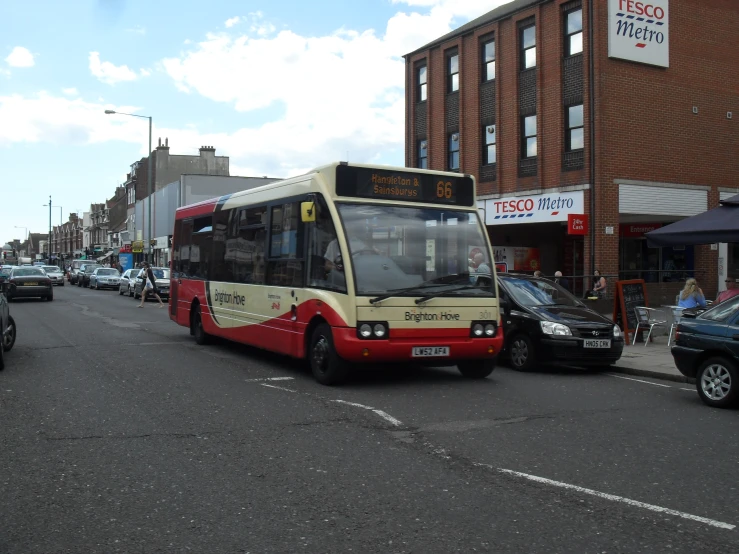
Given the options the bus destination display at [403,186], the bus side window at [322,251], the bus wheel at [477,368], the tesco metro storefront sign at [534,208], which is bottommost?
the bus wheel at [477,368]

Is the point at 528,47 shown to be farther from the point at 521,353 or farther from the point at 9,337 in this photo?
the point at 9,337

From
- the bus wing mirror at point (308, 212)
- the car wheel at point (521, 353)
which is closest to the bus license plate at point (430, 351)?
the bus wing mirror at point (308, 212)

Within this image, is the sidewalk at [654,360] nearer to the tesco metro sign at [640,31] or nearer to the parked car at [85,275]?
the tesco metro sign at [640,31]

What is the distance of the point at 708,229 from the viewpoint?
42.5 feet

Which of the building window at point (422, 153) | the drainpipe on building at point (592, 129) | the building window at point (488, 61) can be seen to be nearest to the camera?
the drainpipe on building at point (592, 129)

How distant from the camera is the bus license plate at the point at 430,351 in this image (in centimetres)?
948

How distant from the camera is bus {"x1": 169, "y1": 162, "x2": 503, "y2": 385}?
30.5 feet

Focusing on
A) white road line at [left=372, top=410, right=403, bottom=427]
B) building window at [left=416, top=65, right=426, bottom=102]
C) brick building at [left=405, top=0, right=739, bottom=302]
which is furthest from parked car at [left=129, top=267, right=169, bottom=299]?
white road line at [left=372, top=410, right=403, bottom=427]

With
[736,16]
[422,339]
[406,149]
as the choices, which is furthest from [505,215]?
[422,339]

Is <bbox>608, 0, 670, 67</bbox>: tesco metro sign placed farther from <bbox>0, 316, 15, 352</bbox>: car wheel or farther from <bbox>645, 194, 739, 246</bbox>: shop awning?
<bbox>0, 316, 15, 352</bbox>: car wheel

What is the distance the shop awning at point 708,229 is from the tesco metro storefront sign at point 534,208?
11.7 metres

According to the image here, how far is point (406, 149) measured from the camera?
112 feet

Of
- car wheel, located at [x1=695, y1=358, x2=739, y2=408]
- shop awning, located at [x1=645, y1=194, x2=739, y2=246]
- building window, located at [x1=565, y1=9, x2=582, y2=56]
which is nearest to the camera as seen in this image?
car wheel, located at [x1=695, y1=358, x2=739, y2=408]

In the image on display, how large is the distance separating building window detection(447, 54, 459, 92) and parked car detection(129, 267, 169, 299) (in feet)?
48.4
